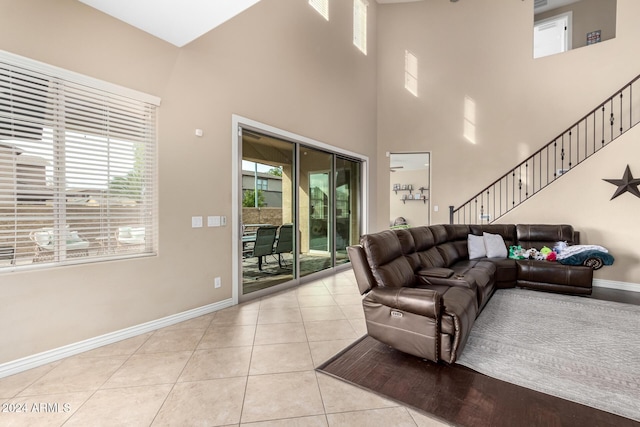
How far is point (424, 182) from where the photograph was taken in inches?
405

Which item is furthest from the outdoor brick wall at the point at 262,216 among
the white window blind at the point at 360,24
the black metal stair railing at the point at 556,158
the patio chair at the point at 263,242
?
the white window blind at the point at 360,24

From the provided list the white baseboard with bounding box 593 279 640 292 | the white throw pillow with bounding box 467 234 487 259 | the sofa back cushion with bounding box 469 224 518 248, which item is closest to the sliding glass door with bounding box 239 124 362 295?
the white throw pillow with bounding box 467 234 487 259

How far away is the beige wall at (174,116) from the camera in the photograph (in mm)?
2299

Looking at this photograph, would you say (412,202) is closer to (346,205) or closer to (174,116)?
(346,205)

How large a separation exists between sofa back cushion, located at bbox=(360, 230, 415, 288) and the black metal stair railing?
382 centimetres

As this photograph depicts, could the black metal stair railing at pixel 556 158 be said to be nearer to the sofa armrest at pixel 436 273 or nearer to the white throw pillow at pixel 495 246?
the white throw pillow at pixel 495 246

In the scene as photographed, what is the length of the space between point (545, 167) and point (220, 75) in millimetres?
6382

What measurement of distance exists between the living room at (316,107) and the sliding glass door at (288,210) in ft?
1.21

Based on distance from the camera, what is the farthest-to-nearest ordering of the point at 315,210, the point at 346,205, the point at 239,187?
the point at 346,205 → the point at 315,210 → the point at 239,187

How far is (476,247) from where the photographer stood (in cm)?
486

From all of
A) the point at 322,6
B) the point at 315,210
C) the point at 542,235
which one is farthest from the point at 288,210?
the point at 542,235

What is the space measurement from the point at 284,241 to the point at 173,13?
3.11 m

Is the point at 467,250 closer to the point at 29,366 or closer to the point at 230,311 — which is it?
the point at 230,311

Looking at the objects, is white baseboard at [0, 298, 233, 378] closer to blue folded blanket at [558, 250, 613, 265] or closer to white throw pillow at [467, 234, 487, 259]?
white throw pillow at [467, 234, 487, 259]
